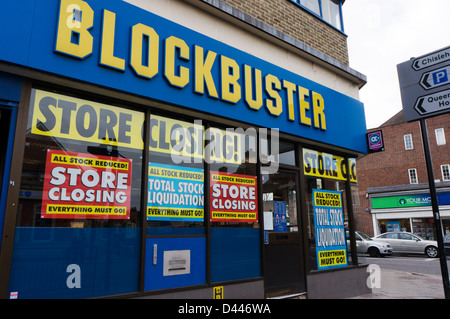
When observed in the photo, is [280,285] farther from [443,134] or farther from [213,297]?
[443,134]

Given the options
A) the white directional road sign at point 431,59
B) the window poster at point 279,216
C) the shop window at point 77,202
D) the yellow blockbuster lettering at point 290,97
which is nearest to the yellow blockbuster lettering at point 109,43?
the shop window at point 77,202

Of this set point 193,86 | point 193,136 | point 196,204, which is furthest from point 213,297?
point 193,86

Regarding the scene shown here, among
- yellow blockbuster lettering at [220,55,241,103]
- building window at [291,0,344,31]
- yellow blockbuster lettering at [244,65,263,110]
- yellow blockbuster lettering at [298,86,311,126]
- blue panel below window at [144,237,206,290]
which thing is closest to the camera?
blue panel below window at [144,237,206,290]

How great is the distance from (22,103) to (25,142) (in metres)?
0.48

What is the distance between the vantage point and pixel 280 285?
6.13 m

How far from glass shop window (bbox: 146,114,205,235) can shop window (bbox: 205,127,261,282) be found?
0.85ft

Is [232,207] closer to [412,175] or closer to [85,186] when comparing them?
[85,186]

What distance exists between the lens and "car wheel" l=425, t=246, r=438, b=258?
17.6 meters

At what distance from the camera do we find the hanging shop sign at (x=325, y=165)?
7.32m

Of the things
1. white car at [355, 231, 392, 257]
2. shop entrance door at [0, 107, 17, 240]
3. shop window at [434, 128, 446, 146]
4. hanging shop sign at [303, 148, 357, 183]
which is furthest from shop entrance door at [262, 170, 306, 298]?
shop window at [434, 128, 446, 146]

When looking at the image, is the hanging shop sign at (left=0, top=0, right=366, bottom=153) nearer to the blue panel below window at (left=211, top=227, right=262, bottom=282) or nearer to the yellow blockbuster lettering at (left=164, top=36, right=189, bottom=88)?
the yellow blockbuster lettering at (left=164, top=36, right=189, bottom=88)

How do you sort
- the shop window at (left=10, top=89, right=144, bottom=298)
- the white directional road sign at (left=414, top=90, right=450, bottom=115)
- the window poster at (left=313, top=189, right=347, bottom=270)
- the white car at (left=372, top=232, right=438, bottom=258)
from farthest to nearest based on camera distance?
the white car at (left=372, top=232, right=438, bottom=258) < the window poster at (left=313, top=189, right=347, bottom=270) < the white directional road sign at (left=414, top=90, right=450, bottom=115) < the shop window at (left=10, top=89, right=144, bottom=298)

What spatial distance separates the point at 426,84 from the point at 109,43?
511 cm

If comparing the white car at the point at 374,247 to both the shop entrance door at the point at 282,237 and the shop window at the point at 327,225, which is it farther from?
the shop entrance door at the point at 282,237
